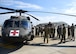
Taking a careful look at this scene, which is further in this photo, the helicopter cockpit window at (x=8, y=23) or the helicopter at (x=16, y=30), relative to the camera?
the helicopter cockpit window at (x=8, y=23)

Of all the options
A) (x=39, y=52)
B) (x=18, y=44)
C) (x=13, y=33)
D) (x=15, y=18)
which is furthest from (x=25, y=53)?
(x=15, y=18)

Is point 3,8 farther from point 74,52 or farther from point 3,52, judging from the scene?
point 74,52

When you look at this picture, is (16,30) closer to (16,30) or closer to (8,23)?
(16,30)

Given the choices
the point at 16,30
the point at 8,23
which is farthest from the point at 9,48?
the point at 8,23

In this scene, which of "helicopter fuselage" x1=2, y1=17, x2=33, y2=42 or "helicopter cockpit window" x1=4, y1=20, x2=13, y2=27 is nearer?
"helicopter fuselage" x1=2, y1=17, x2=33, y2=42

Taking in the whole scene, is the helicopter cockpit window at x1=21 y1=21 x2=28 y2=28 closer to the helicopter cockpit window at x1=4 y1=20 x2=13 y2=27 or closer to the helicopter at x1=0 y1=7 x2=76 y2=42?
the helicopter at x1=0 y1=7 x2=76 y2=42

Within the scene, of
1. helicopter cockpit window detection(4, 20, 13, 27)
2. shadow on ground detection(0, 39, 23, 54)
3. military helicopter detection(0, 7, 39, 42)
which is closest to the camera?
shadow on ground detection(0, 39, 23, 54)

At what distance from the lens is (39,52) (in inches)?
467

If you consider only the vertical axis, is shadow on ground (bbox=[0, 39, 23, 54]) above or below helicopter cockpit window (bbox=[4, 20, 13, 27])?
below

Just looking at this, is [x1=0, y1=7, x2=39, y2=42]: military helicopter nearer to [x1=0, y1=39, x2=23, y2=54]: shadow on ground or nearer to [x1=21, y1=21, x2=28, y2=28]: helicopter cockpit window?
[x1=21, y1=21, x2=28, y2=28]: helicopter cockpit window

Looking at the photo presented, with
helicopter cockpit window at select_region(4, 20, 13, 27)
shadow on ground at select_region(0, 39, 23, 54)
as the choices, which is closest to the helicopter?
helicopter cockpit window at select_region(4, 20, 13, 27)

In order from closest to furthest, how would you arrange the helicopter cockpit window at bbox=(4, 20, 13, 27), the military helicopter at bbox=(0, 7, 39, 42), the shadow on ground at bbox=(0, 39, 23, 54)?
the shadow on ground at bbox=(0, 39, 23, 54) < the military helicopter at bbox=(0, 7, 39, 42) < the helicopter cockpit window at bbox=(4, 20, 13, 27)

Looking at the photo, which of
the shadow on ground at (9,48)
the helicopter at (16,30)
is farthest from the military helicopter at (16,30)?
the shadow on ground at (9,48)

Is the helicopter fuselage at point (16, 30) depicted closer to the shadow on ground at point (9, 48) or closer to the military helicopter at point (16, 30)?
the military helicopter at point (16, 30)
